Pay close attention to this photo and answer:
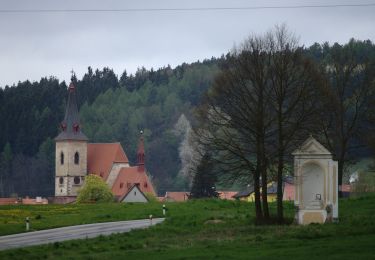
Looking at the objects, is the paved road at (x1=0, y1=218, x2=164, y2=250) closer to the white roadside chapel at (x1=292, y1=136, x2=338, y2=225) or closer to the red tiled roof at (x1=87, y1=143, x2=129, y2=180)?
the white roadside chapel at (x1=292, y1=136, x2=338, y2=225)

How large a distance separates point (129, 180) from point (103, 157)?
9.88 metres

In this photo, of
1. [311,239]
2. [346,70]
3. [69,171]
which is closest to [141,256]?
[311,239]

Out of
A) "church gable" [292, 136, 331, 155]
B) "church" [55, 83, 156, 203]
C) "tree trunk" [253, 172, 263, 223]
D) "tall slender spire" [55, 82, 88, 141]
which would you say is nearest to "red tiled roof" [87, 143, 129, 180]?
"church" [55, 83, 156, 203]

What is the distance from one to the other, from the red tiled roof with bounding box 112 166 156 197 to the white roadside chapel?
104m

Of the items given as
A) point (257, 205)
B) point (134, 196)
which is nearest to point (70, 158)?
point (134, 196)

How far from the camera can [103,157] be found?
160 m

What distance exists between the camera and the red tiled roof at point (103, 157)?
155875 mm

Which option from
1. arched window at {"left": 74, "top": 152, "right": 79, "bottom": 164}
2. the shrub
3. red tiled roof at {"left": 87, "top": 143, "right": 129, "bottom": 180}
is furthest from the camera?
arched window at {"left": 74, "top": 152, "right": 79, "bottom": 164}

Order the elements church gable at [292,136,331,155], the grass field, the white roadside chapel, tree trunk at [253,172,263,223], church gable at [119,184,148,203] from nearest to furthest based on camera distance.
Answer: the grass field → the white roadside chapel → church gable at [292,136,331,155] → tree trunk at [253,172,263,223] → church gable at [119,184,148,203]

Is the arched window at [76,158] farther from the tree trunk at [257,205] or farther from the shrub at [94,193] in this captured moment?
the tree trunk at [257,205]

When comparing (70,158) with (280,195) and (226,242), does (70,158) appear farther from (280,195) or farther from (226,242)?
(226,242)

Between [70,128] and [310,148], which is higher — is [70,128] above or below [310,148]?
above

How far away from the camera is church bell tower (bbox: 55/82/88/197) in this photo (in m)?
157

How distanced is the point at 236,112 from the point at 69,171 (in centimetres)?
11401
